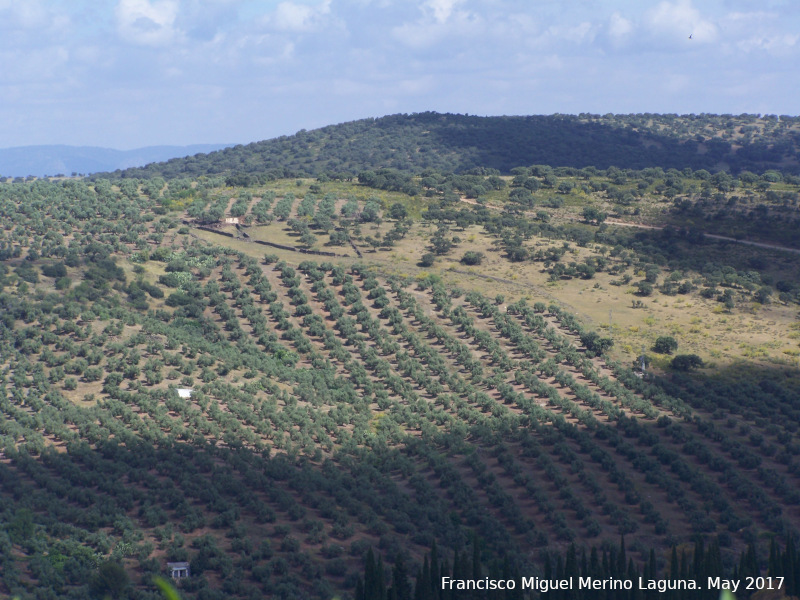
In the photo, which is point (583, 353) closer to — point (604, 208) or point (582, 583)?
point (582, 583)

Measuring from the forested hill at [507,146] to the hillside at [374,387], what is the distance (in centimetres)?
6305

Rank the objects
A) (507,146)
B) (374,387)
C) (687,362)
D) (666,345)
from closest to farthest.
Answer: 1. (374,387)
2. (687,362)
3. (666,345)
4. (507,146)

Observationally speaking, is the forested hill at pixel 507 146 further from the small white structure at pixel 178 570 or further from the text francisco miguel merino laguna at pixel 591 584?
the text francisco miguel merino laguna at pixel 591 584

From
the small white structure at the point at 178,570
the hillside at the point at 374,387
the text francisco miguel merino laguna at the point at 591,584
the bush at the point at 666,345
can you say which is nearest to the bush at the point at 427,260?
the hillside at the point at 374,387

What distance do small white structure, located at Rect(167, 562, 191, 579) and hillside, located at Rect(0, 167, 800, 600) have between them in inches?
10.3

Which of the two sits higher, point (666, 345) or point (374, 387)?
point (666, 345)

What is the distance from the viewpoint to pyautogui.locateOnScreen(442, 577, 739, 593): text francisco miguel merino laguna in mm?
21391

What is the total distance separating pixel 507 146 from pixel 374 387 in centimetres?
12043

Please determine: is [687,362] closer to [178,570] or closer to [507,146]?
[178,570]

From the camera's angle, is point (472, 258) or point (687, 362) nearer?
point (687, 362)

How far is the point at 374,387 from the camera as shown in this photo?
4344 cm

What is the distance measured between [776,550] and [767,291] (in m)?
38.6

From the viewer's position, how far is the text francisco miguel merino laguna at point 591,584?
21391mm

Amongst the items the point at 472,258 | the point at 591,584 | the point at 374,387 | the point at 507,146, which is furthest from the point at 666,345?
the point at 507,146
